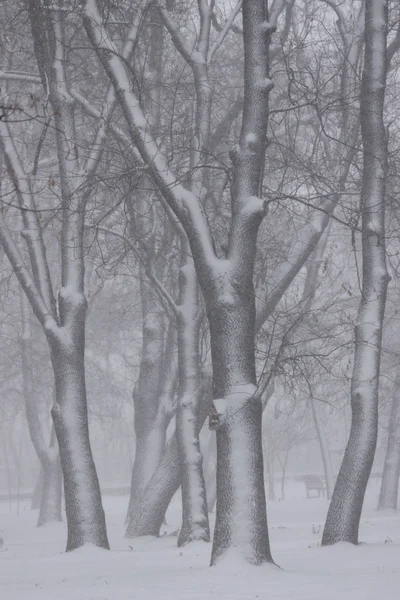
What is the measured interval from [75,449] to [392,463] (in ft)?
45.9

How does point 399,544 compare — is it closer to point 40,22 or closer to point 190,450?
point 190,450

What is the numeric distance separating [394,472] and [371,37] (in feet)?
47.5

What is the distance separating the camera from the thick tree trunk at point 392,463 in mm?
21638

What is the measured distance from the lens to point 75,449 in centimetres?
970

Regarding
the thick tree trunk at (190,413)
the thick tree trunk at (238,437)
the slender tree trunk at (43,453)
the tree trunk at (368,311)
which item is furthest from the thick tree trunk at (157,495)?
the slender tree trunk at (43,453)

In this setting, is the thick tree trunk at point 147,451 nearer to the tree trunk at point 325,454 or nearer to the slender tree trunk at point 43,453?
the slender tree trunk at point 43,453

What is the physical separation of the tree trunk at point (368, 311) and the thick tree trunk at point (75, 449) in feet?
8.87

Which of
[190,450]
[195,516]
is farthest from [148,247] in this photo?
[195,516]

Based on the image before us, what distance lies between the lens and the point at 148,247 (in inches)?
469

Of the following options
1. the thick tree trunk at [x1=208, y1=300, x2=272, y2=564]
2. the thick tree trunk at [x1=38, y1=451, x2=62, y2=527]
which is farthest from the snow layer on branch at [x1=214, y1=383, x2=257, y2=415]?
the thick tree trunk at [x1=38, y1=451, x2=62, y2=527]

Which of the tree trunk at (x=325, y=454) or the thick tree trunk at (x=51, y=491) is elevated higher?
the tree trunk at (x=325, y=454)

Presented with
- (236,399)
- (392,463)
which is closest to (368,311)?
(236,399)

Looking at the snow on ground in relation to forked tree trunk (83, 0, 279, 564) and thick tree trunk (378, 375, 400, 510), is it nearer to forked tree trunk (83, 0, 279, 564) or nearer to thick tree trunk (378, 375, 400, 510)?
forked tree trunk (83, 0, 279, 564)

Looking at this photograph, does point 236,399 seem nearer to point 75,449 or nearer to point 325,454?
point 75,449
